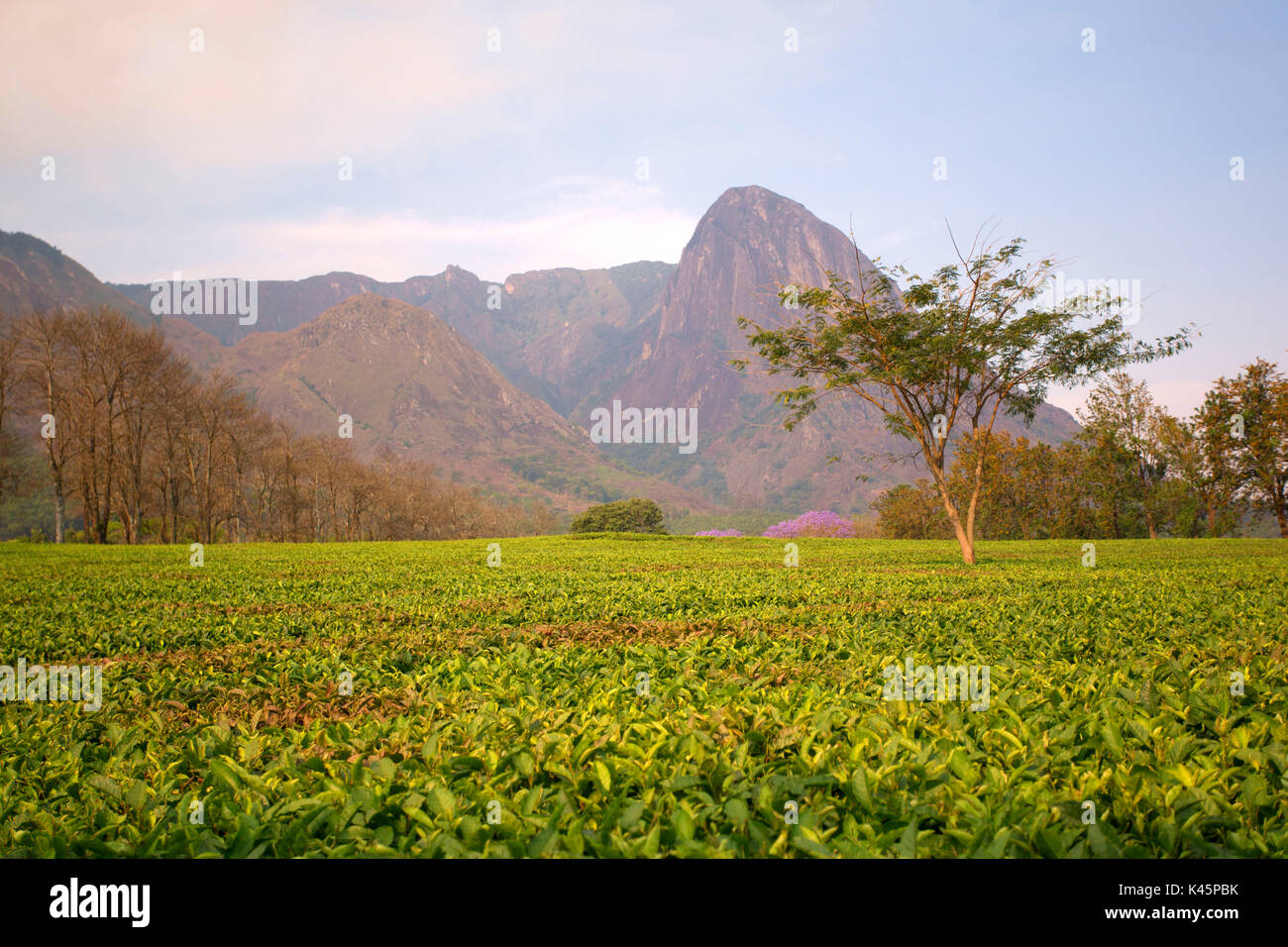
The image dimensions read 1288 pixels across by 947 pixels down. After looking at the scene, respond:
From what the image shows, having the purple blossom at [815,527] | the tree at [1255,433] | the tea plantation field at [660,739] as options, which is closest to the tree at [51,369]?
the tea plantation field at [660,739]

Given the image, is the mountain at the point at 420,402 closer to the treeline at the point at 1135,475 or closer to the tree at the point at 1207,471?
the treeline at the point at 1135,475

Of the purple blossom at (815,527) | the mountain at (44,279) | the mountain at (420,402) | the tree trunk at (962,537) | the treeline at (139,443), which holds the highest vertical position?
the mountain at (44,279)

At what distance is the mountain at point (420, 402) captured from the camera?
144m

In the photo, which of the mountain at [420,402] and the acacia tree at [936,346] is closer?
the acacia tree at [936,346]

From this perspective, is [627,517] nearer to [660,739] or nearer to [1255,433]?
[1255,433]

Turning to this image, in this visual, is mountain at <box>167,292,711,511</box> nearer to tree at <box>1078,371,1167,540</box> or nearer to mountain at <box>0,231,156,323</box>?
mountain at <box>0,231,156,323</box>

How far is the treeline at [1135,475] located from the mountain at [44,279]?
16303 centimetres

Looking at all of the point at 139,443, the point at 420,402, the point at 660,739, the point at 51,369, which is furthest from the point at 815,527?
the point at 420,402

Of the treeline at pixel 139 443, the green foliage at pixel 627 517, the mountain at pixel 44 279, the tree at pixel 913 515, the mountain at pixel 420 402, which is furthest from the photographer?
the mountain at pixel 420 402

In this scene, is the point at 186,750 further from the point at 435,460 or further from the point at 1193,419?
the point at 435,460

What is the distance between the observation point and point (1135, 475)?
1700 inches

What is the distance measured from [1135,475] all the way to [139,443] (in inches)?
2302

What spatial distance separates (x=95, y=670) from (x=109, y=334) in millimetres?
38389
